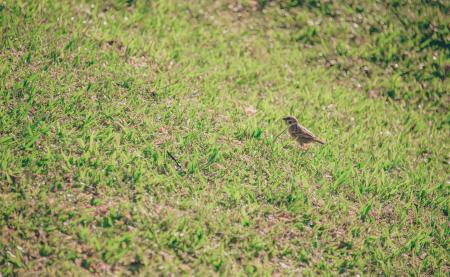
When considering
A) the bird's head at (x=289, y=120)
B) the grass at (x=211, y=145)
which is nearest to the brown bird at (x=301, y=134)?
the bird's head at (x=289, y=120)

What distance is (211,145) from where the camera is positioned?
5.41 meters

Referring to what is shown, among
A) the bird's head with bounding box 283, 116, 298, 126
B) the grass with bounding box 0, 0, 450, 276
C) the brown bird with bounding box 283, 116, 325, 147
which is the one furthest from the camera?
the bird's head with bounding box 283, 116, 298, 126

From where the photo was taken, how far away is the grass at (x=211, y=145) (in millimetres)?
4207

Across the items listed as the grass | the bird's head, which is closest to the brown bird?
the bird's head

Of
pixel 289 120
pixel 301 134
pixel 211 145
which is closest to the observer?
pixel 211 145

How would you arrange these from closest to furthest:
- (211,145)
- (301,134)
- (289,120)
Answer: (211,145), (301,134), (289,120)

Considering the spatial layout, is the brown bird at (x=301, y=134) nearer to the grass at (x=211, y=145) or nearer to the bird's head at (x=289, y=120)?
the bird's head at (x=289, y=120)

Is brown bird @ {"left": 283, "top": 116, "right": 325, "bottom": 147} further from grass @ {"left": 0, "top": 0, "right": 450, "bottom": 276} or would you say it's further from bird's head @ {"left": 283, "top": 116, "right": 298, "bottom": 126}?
grass @ {"left": 0, "top": 0, "right": 450, "bottom": 276}

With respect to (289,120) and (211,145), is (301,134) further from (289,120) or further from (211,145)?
(211,145)

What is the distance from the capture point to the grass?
4.21 m

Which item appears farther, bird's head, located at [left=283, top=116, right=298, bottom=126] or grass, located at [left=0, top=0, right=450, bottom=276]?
bird's head, located at [left=283, top=116, right=298, bottom=126]

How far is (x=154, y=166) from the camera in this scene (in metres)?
4.94

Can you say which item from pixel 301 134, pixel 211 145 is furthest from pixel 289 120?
pixel 211 145

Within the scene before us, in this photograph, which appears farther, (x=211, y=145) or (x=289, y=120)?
(x=289, y=120)
